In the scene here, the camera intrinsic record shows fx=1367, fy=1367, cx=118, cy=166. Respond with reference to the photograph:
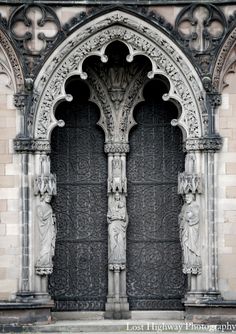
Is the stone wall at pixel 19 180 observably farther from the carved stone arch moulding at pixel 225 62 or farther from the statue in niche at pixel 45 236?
the statue in niche at pixel 45 236

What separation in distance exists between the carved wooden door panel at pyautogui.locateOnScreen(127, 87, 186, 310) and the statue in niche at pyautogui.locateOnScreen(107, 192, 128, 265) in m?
0.32

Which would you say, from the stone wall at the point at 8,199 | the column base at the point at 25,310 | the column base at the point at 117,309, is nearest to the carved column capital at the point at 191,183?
the column base at the point at 117,309

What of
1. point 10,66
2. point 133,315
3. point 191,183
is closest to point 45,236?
point 133,315

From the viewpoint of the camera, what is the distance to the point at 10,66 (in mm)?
26281

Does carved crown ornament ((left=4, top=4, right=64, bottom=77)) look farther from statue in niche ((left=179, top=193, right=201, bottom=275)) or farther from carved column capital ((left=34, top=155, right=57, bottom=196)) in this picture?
statue in niche ((left=179, top=193, right=201, bottom=275))

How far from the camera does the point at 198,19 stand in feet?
86.7

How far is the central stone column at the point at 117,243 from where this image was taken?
27.4 meters

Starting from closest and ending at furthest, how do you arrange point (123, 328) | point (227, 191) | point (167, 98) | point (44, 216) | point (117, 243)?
point (123, 328) → point (44, 216) → point (227, 191) → point (167, 98) → point (117, 243)

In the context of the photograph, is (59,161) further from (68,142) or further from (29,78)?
(29,78)

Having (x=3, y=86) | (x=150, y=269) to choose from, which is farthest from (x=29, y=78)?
(x=150, y=269)

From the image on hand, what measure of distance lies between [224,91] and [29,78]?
3.80 m

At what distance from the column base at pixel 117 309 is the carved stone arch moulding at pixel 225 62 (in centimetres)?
472

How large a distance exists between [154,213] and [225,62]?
3.53 meters

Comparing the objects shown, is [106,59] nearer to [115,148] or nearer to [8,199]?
[115,148]
